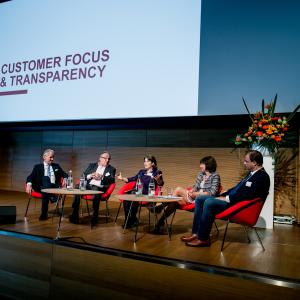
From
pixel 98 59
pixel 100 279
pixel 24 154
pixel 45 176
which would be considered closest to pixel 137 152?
pixel 98 59

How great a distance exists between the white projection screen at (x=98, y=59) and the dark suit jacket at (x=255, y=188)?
5.94 feet

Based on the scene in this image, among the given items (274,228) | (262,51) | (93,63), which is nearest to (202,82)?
(262,51)

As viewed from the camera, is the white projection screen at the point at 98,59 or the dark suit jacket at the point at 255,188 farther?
the white projection screen at the point at 98,59

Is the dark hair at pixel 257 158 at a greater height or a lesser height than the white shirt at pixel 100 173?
greater

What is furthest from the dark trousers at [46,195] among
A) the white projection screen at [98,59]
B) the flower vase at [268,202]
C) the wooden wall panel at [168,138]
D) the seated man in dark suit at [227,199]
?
the flower vase at [268,202]

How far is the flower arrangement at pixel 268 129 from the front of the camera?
427 centimetres

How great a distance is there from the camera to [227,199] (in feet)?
10.6

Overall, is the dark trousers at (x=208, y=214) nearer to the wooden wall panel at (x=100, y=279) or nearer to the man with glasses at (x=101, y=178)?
the wooden wall panel at (x=100, y=279)

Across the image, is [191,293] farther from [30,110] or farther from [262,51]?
[30,110]

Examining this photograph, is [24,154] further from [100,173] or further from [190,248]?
[190,248]

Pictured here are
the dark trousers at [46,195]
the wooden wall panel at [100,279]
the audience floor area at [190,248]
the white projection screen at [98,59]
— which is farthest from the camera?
the white projection screen at [98,59]

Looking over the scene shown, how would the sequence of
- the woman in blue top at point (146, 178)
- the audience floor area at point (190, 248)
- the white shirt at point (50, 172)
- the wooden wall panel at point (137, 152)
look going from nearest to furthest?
the audience floor area at point (190, 248) → the woman in blue top at point (146, 178) → the white shirt at point (50, 172) → the wooden wall panel at point (137, 152)

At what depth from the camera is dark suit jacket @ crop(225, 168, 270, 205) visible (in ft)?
10.1

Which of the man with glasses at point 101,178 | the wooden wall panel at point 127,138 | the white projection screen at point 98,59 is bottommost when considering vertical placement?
the man with glasses at point 101,178
